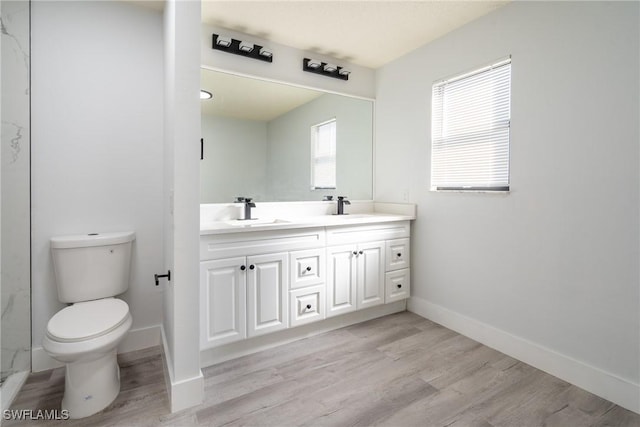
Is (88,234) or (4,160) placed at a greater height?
(4,160)

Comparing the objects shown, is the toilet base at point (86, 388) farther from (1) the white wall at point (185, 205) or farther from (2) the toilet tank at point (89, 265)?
(2) the toilet tank at point (89, 265)

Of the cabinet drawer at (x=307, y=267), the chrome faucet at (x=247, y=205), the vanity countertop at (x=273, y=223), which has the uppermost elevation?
the chrome faucet at (x=247, y=205)

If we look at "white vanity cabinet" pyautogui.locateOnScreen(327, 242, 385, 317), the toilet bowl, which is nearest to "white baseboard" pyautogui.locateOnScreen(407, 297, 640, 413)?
"white vanity cabinet" pyautogui.locateOnScreen(327, 242, 385, 317)

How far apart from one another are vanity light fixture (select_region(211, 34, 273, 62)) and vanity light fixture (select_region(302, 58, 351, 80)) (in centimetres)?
33

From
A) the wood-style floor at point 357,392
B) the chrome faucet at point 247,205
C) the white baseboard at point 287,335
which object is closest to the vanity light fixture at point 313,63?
the chrome faucet at point 247,205

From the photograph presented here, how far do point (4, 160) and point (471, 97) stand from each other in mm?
2984

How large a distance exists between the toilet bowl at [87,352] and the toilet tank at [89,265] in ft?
0.68

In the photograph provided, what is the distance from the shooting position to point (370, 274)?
8.87 ft

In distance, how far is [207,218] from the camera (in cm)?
251

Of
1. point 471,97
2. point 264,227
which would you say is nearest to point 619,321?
point 471,97

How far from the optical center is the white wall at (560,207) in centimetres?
170

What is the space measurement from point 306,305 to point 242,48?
1.98m

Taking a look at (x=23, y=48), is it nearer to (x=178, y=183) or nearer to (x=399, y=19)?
(x=178, y=183)

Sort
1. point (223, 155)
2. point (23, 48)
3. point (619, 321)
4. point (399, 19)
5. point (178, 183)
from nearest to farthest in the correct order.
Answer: point (178, 183) → point (619, 321) → point (23, 48) → point (399, 19) → point (223, 155)
